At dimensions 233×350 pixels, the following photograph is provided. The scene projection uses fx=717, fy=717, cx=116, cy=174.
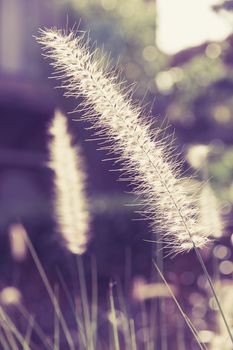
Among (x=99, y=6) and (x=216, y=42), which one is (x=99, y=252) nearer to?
(x=216, y=42)

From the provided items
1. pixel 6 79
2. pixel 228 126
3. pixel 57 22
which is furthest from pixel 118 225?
pixel 57 22

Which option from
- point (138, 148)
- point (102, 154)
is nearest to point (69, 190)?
point (138, 148)

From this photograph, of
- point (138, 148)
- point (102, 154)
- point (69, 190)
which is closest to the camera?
point (138, 148)

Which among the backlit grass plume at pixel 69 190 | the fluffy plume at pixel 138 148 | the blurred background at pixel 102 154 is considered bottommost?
the fluffy plume at pixel 138 148

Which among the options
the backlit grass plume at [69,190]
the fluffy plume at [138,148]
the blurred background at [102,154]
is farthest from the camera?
the blurred background at [102,154]

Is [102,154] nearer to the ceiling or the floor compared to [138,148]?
nearer to the ceiling

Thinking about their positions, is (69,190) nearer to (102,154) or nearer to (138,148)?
(138,148)

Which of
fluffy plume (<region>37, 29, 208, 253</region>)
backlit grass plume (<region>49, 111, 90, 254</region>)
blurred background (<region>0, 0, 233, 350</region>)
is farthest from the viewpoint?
blurred background (<region>0, 0, 233, 350</region>)

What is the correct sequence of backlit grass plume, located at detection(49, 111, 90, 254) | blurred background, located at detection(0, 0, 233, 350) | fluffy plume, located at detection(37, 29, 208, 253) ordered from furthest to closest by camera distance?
1. blurred background, located at detection(0, 0, 233, 350)
2. backlit grass plume, located at detection(49, 111, 90, 254)
3. fluffy plume, located at detection(37, 29, 208, 253)
